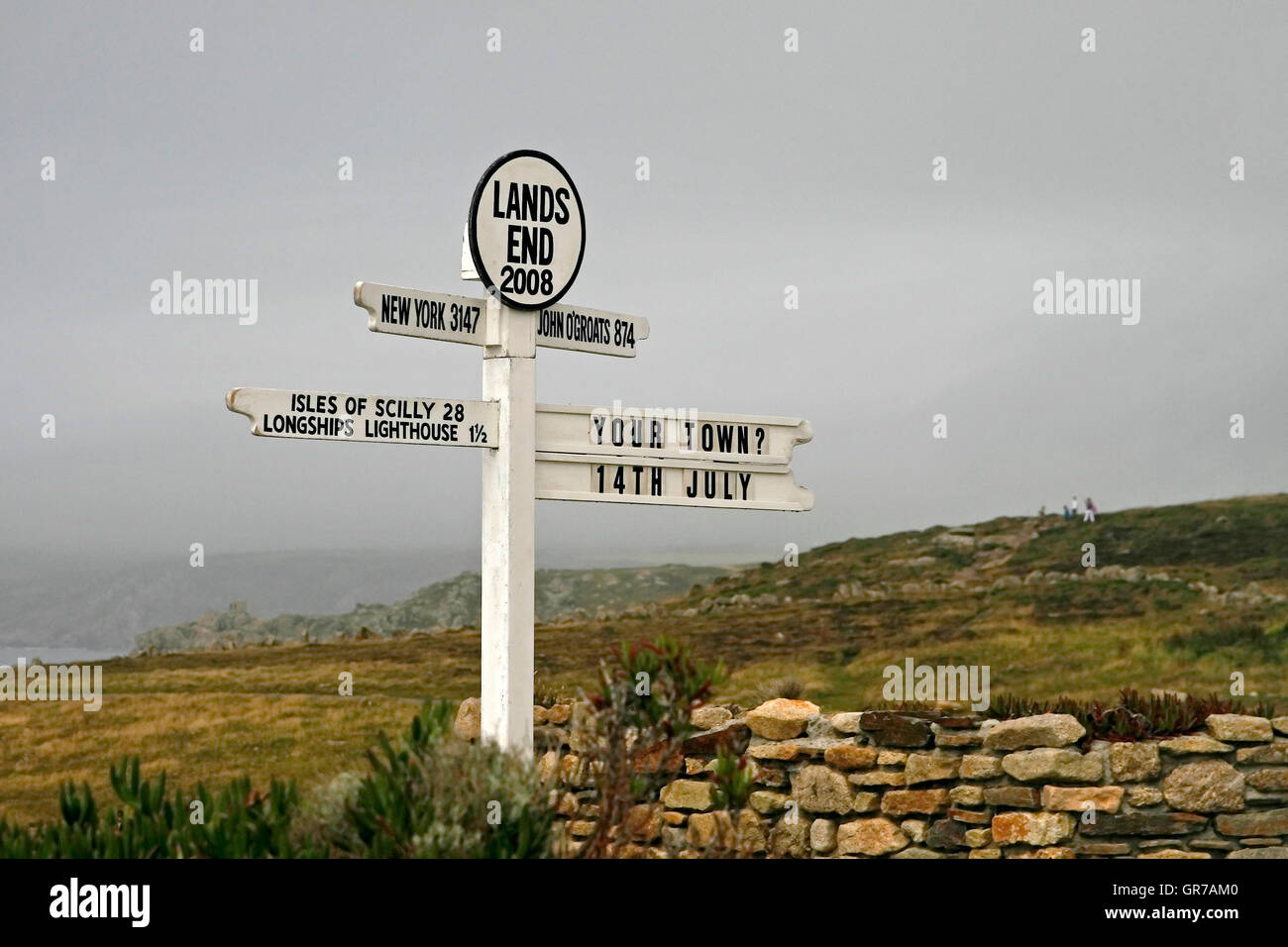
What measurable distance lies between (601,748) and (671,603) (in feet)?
90.0

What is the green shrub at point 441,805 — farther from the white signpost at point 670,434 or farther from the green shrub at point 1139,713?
the green shrub at point 1139,713

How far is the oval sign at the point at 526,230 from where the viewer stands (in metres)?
7.70

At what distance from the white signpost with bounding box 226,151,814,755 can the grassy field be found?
1.32m

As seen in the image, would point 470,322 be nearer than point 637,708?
No

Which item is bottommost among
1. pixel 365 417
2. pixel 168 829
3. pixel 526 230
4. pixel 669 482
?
pixel 168 829

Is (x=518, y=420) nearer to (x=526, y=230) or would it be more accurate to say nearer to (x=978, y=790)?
(x=526, y=230)

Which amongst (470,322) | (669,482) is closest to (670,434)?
(669,482)

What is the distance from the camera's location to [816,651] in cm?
2627

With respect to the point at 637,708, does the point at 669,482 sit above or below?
above

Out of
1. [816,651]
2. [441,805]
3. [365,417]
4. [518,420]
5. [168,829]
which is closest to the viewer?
[441,805]

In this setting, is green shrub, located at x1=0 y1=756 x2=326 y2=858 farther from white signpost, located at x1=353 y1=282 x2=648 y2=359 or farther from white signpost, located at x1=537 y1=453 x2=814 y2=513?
white signpost, located at x1=353 y1=282 x2=648 y2=359

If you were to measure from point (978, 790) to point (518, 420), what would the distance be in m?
3.90

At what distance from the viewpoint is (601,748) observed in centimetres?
676

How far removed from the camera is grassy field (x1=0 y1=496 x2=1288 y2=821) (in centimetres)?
1855
